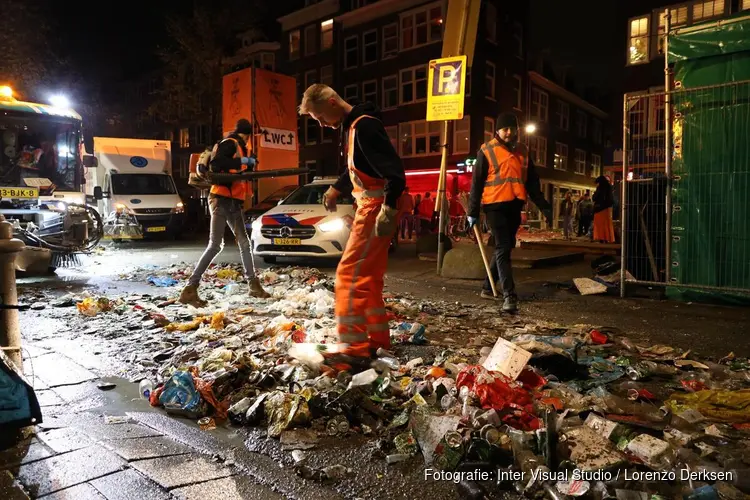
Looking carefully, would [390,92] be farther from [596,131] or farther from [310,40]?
[596,131]

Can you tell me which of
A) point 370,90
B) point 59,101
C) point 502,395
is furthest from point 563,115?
point 502,395

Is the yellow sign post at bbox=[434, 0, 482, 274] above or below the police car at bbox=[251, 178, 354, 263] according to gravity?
above

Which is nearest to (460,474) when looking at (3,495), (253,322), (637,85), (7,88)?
(3,495)

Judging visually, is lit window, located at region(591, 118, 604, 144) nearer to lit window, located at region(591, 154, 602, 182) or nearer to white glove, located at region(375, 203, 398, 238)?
lit window, located at region(591, 154, 602, 182)

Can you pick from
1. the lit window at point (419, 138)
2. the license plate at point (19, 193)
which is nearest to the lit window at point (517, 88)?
the lit window at point (419, 138)

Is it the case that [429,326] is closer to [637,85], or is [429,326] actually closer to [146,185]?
[146,185]

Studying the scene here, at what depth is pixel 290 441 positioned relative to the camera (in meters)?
2.83

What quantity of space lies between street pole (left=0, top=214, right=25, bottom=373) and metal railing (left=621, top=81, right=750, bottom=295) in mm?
6215

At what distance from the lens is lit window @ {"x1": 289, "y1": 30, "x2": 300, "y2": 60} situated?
37.7 metres

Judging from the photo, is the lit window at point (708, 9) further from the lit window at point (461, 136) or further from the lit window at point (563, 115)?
the lit window at point (563, 115)

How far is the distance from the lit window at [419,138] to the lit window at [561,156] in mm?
11669

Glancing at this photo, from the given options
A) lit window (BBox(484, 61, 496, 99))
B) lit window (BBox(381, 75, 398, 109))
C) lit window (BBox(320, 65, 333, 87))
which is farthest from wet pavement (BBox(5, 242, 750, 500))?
lit window (BBox(320, 65, 333, 87))

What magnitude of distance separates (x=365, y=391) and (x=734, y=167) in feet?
16.9

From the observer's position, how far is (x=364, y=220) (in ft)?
12.6
